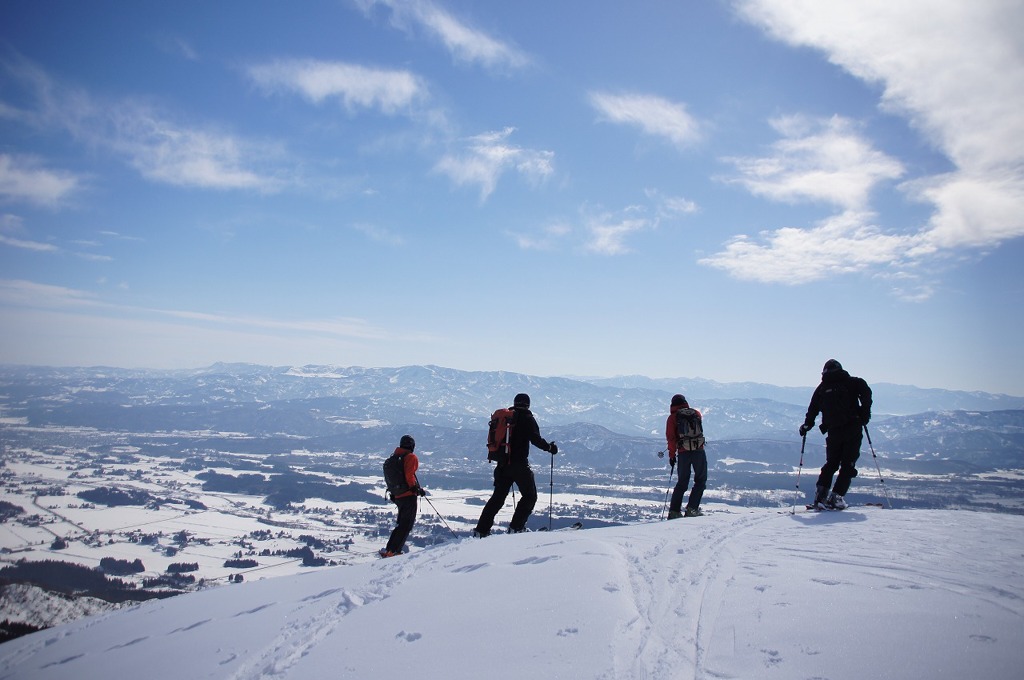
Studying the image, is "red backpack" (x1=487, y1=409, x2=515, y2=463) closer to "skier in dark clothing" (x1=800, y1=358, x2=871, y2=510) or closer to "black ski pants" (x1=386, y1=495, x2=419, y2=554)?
"black ski pants" (x1=386, y1=495, x2=419, y2=554)

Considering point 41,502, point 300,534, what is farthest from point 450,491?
point 41,502

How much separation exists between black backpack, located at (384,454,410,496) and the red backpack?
1993mm

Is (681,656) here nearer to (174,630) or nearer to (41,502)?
(174,630)

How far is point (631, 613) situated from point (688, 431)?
6967 millimetres

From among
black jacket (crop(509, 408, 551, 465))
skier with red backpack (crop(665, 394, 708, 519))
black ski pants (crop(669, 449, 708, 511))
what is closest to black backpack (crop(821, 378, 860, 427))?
skier with red backpack (crop(665, 394, 708, 519))

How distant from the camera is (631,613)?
5.02 m

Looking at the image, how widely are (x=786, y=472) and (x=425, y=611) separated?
158 meters

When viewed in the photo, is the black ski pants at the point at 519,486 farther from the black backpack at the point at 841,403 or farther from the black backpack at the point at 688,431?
the black backpack at the point at 841,403

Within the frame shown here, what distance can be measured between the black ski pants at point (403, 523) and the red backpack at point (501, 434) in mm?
2090

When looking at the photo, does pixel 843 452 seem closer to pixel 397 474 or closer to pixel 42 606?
pixel 397 474

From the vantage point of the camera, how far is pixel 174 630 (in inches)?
296

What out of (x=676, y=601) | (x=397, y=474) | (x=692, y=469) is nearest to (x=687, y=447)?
(x=692, y=469)

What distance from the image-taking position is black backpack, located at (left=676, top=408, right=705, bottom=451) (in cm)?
1134

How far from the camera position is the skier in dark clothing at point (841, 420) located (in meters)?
10.4
